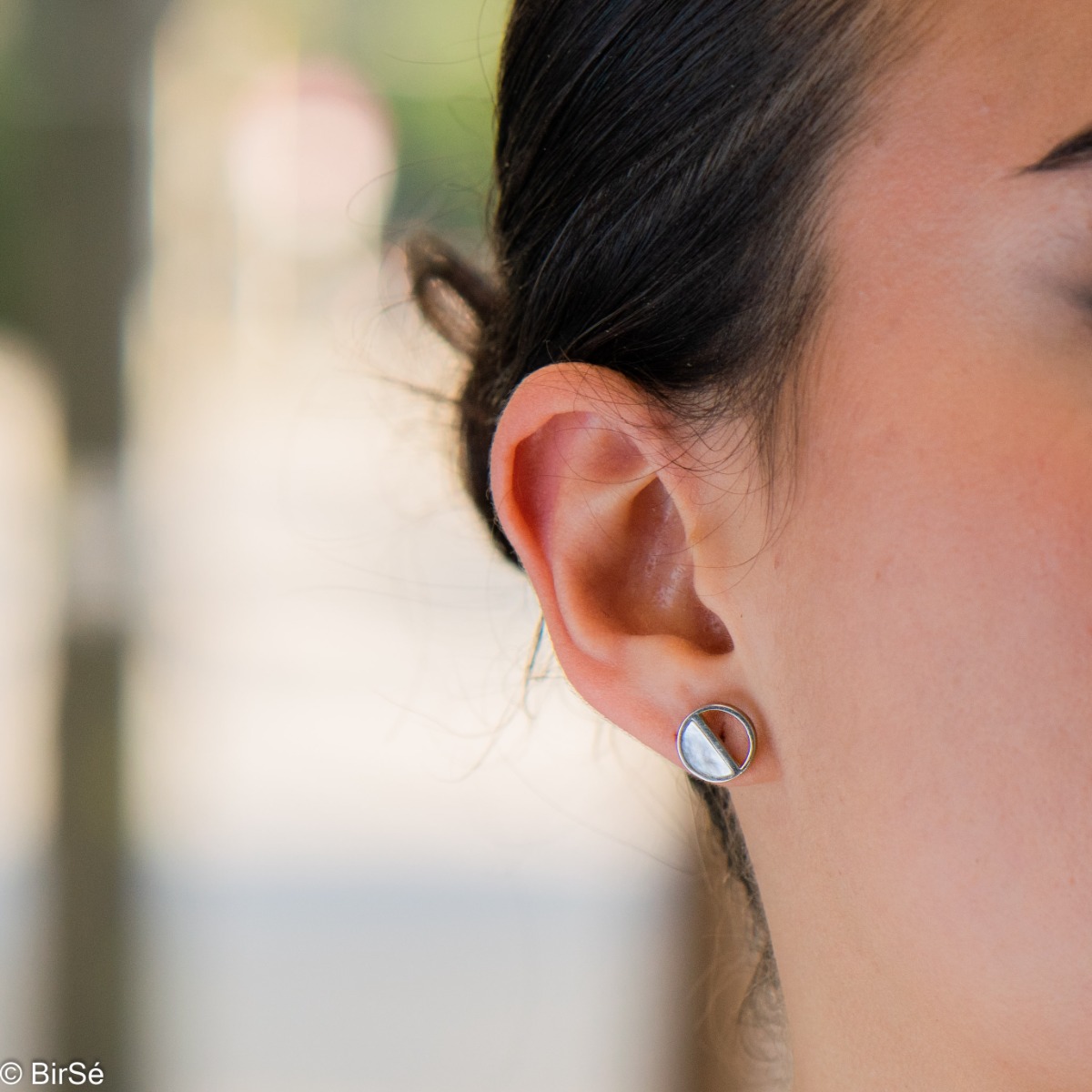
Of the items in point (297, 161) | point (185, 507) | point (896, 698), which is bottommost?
point (185, 507)

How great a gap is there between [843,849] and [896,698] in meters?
0.10

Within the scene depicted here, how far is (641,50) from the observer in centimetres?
81

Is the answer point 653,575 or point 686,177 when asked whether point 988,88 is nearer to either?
point 686,177

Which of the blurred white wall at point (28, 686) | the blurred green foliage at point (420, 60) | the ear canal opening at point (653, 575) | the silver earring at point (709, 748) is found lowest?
the blurred white wall at point (28, 686)

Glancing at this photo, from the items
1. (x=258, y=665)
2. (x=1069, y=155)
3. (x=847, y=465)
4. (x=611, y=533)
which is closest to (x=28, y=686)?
(x=258, y=665)

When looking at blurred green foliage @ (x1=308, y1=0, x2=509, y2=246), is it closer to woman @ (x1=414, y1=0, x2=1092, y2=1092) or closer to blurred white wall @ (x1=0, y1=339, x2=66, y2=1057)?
blurred white wall @ (x1=0, y1=339, x2=66, y2=1057)

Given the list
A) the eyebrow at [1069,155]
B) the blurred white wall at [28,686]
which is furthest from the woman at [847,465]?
the blurred white wall at [28,686]

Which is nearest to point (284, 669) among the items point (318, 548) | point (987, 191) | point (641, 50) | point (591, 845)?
point (318, 548)

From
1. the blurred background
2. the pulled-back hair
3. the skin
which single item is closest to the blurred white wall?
the blurred background

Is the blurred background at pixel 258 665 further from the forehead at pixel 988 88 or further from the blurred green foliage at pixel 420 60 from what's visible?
the forehead at pixel 988 88

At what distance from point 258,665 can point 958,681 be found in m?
1.98

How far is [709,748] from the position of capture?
755mm

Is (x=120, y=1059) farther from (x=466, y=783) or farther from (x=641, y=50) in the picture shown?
(x=641, y=50)

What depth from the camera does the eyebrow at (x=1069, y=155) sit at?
65cm
